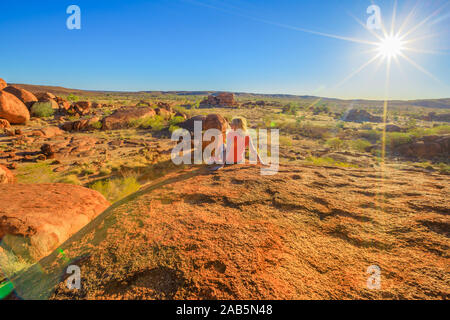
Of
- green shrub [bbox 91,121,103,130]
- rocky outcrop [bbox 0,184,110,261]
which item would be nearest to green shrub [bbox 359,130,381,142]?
rocky outcrop [bbox 0,184,110,261]

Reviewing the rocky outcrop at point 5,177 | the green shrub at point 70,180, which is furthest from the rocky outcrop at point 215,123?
the rocky outcrop at point 5,177

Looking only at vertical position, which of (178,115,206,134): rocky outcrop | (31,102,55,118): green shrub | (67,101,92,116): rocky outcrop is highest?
(67,101,92,116): rocky outcrop

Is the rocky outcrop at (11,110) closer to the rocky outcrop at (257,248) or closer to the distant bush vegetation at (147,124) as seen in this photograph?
the distant bush vegetation at (147,124)

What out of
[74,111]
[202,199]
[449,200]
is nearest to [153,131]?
[74,111]

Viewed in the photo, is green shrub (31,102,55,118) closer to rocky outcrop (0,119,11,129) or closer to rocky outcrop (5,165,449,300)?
rocky outcrop (0,119,11,129)

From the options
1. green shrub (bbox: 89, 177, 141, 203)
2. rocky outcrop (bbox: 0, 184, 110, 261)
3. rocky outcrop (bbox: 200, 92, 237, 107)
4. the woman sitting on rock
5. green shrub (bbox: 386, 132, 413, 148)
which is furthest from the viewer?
rocky outcrop (bbox: 200, 92, 237, 107)

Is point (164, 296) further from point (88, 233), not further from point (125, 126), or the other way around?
point (125, 126)

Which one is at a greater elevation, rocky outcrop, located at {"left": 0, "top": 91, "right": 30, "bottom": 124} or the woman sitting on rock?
rocky outcrop, located at {"left": 0, "top": 91, "right": 30, "bottom": 124}
